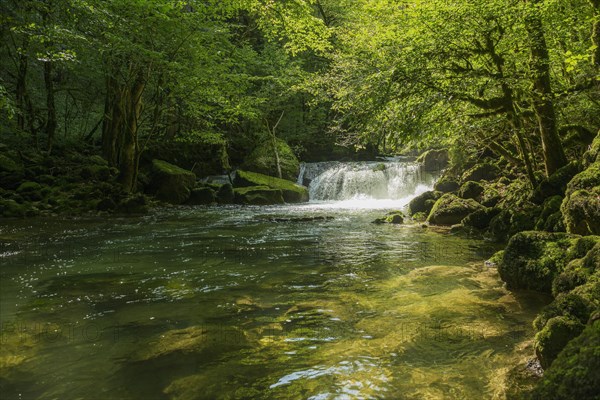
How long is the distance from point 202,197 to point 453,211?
1283 centimetres

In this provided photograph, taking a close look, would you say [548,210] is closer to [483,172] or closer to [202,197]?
[483,172]

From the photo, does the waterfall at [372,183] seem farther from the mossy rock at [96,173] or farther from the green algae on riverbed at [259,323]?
the green algae on riverbed at [259,323]

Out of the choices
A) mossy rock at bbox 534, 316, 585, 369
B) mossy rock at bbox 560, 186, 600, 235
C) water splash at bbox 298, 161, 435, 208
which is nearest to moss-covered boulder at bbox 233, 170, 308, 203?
water splash at bbox 298, 161, 435, 208

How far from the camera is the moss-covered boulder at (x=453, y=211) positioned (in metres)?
12.3

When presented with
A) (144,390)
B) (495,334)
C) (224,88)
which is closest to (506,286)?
(495,334)

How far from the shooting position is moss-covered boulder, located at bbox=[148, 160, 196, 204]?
20.1 meters

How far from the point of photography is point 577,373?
2287mm

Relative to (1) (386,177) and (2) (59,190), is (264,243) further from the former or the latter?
(1) (386,177)

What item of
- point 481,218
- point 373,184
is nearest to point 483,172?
point 481,218

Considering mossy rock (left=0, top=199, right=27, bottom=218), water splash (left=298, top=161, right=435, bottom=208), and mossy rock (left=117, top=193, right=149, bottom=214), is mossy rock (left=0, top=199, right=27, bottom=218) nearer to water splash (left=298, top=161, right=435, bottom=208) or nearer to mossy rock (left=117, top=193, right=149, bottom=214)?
mossy rock (left=117, top=193, right=149, bottom=214)

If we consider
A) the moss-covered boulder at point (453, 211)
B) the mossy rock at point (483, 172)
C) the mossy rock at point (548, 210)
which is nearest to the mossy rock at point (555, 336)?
the mossy rock at point (548, 210)

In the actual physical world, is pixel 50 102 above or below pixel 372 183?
above

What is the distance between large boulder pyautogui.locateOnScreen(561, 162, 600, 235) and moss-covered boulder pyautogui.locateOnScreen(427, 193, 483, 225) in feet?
16.9

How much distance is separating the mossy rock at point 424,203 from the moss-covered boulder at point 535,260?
8.67 metres
